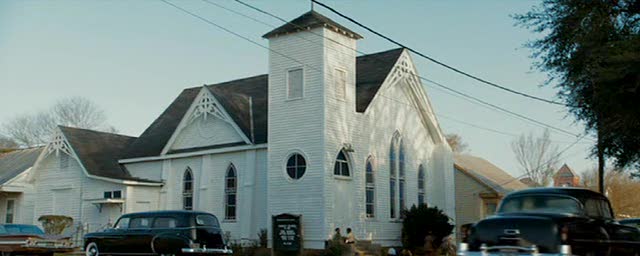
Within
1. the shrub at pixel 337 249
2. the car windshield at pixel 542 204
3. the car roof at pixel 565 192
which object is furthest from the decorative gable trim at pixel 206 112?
the car roof at pixel 565 192

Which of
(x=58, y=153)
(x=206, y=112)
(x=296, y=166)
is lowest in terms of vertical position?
(x=296, y=166)

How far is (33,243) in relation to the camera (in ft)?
75.8

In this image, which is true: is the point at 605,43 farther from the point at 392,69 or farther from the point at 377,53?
the point at 377,53

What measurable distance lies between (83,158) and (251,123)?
30.8ft

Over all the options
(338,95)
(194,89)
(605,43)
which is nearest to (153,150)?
(194,89)

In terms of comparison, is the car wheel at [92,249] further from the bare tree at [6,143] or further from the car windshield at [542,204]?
the bare tree at [6,143]

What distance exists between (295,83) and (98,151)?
43.2 ft

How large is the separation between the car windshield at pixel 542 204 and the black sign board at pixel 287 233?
1211 centimetres

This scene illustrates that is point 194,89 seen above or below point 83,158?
above

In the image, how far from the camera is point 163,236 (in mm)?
20516

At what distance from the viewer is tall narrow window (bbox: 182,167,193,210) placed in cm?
3250

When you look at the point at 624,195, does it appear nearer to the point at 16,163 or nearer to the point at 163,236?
the point at 16,163

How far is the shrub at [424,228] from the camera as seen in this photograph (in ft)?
98.3

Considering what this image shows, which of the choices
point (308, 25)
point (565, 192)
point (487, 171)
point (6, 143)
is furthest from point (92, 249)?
point (6, 143)
